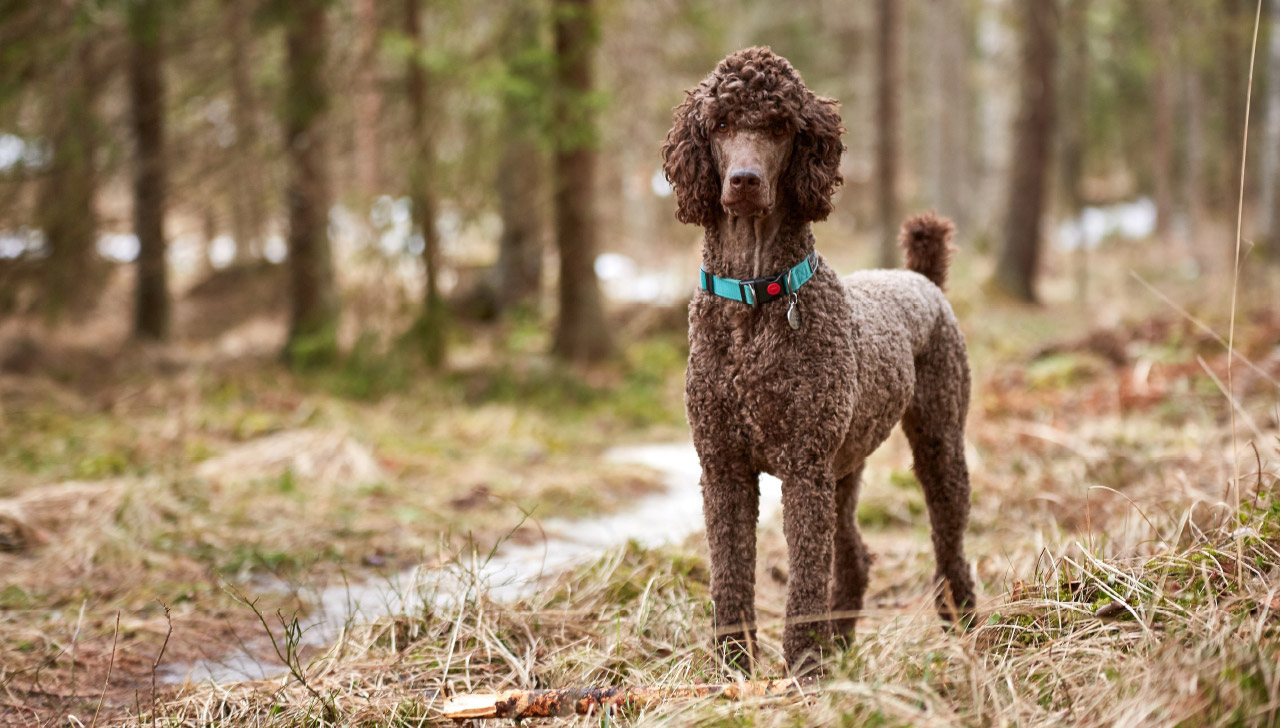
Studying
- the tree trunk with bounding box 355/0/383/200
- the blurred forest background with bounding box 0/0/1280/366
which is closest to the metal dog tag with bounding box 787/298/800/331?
the blurred forest background with bounding box 0/0/1280/366

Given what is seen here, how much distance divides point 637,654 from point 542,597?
1.74 ft

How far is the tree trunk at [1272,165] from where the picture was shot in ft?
29.1

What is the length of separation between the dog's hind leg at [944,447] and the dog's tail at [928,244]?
33 cm

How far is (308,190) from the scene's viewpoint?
8.95 metres

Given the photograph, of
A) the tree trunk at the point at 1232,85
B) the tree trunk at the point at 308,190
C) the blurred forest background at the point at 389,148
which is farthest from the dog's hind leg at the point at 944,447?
the tree trunk at the point at 1232,85

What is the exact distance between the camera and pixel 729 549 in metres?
2.64

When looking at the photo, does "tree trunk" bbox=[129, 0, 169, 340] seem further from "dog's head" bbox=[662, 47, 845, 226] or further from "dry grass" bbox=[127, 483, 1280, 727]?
"dog's head" bbox=[662, 47, 845, 226]

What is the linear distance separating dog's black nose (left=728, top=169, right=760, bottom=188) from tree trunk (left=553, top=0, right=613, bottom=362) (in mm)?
5532

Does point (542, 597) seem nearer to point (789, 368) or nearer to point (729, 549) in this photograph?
point (729, 549)

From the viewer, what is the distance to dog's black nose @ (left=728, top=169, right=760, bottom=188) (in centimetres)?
230

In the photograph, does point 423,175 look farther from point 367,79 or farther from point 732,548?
point 732,548

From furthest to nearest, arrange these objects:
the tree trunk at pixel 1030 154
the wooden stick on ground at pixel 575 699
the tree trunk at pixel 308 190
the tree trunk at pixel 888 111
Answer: the tree trunk at pixel 1030 154, the tree trunk at pixel 888 111, the tree trunk at pixel 308 190, the wooden stick on ground at pixel 575 699

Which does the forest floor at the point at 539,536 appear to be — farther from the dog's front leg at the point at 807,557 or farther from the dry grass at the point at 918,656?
the dog's front leg at the point at 807,557

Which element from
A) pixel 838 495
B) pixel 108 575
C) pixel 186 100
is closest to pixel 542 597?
pixel 838 495
